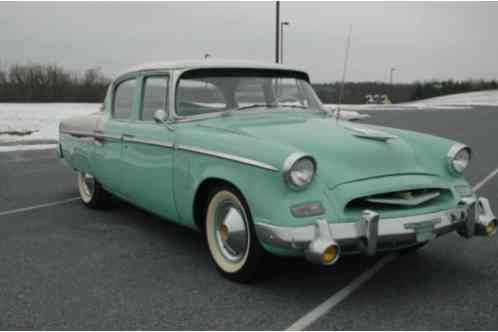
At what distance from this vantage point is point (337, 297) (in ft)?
10.8

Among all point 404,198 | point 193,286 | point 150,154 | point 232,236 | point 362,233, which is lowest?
point 193,286

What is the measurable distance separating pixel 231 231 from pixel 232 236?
0.04 m

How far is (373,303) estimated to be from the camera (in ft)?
10.5

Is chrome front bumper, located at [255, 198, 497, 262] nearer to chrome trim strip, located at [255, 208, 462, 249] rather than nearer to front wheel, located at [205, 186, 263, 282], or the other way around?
chrome trim strip, located at [255, 208, 462, 249]

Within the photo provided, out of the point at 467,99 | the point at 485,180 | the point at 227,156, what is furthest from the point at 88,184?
the point at 467,99

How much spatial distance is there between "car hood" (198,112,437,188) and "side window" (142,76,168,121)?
1.98 ft

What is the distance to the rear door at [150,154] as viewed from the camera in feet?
13.4

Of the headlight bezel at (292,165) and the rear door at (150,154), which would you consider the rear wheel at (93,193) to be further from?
the headlight bezel at (292,165)

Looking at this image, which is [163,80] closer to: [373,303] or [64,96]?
[373,303]

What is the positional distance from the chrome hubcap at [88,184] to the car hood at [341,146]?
2.19 meters

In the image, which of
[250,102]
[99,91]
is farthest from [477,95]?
[250,102]

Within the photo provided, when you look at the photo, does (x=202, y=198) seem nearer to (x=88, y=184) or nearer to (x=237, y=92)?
(x=237, y=92)

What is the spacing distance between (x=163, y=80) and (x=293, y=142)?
4.92ft

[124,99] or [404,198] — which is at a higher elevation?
[124,99]
